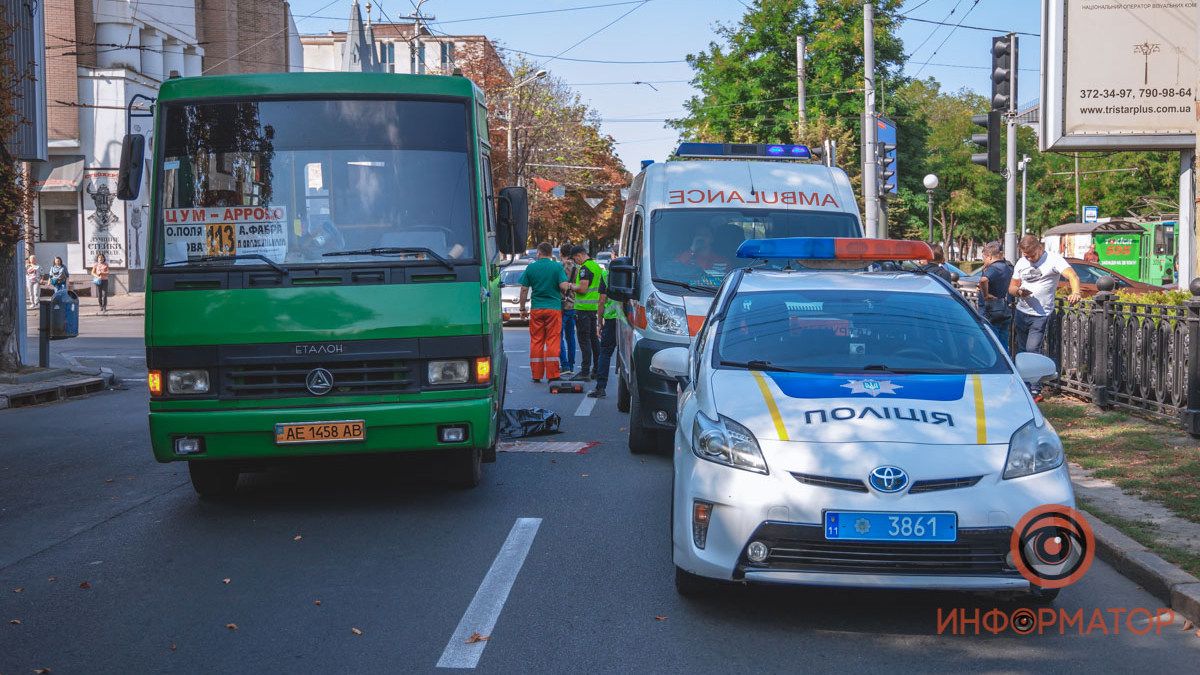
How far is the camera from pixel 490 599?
5852 millimetres

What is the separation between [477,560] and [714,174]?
541cm

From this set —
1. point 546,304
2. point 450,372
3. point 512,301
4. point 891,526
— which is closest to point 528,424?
point 450,372

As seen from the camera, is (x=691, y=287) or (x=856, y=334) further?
(x=691, y=287)

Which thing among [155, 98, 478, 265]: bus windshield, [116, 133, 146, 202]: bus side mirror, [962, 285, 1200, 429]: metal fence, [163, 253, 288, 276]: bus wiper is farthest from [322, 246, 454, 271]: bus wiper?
[962, 285, 1200, 429]: metal fence

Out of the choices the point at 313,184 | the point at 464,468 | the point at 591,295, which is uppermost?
the point at 313,184

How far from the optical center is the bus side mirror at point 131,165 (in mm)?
7945

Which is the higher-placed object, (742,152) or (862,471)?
(742,152)

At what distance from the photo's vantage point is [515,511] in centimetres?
797

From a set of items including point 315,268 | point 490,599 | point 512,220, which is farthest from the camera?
point 512,220

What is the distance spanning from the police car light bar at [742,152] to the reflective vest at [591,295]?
3.19 m

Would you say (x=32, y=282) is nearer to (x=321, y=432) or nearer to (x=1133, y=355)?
(x=321, y=432)

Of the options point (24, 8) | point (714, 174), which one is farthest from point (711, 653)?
point (24, 8)

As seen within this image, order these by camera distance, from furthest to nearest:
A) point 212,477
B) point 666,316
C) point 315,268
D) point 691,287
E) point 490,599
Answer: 1. point 691,287
2. point 666,316
3. point 212,477
4. point 315,268
5. point 490,599

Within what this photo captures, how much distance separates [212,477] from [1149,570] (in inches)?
232
